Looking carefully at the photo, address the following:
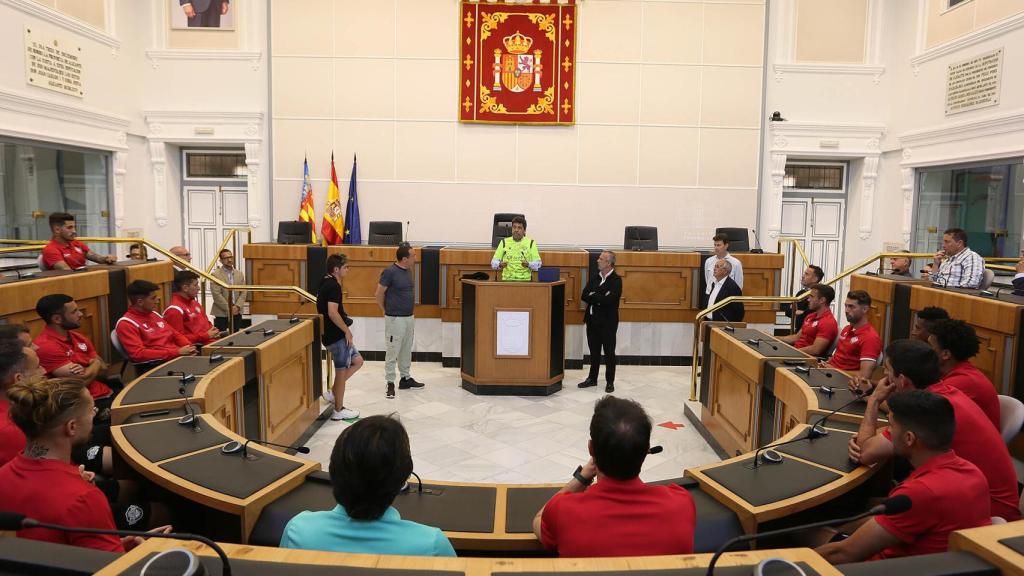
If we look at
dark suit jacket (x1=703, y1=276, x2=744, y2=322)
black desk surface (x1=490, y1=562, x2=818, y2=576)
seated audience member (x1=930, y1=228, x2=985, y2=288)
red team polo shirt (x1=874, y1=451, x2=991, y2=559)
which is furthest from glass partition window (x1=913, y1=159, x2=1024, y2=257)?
black desk surface (x1=490, y1=562, x2=818, y2=576)

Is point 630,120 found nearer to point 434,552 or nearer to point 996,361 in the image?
point 996,361

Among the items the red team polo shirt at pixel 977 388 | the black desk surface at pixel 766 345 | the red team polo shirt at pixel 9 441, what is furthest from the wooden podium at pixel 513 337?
the red team polo shirt at pixel 9 441

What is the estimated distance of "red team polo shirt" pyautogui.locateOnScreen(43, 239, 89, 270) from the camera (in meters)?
5.32

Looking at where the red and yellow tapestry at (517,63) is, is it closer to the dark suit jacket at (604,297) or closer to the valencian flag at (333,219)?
the valencian flag at (333,219)

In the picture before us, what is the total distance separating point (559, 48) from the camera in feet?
32.8

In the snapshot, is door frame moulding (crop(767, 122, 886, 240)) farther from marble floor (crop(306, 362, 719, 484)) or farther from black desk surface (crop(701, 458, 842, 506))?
black desk surface (crop(701, 458, 842, 506))

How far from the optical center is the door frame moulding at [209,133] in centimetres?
1002

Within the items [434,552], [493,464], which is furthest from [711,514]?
[493,464]

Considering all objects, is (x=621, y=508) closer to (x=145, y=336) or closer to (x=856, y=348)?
(x=856, y=348)

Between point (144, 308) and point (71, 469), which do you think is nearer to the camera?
point (71, 469)

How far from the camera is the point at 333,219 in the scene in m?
9.86

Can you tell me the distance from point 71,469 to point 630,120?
30.4 ft

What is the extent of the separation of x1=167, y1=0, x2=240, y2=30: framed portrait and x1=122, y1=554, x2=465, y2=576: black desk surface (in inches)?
405

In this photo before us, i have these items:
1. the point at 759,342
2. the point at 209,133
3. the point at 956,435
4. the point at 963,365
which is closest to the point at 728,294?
the point at 759,342
